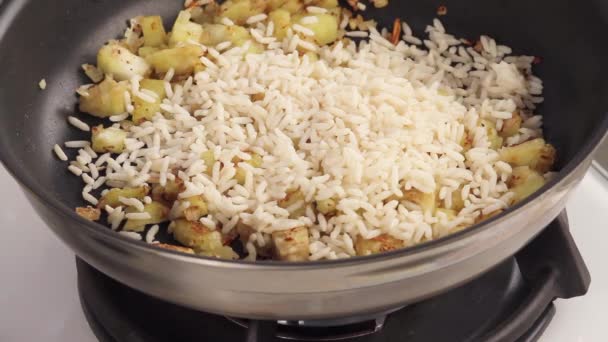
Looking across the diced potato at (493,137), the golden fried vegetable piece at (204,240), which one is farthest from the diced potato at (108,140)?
the diced potato at (493,137)

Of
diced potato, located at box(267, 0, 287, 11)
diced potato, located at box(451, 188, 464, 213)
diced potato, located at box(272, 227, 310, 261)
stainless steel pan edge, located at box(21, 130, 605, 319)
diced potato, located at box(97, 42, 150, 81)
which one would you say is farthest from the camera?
diced potato, located at box(267, 0, 287, 11)

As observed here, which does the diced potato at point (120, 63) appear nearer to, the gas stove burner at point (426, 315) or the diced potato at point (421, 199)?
the gas stove burner at point (426, 315)

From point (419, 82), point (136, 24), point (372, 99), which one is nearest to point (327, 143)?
point (372, 99)

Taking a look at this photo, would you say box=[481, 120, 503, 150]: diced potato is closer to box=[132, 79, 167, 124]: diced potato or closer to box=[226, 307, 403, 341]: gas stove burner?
box=[226, 307, 403, 341]: gas stove burner

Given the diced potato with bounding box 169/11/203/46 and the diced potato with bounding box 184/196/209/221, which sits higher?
the diced potato with bounding box 169/11/203/46

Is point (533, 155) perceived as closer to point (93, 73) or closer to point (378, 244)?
point (378, 244)

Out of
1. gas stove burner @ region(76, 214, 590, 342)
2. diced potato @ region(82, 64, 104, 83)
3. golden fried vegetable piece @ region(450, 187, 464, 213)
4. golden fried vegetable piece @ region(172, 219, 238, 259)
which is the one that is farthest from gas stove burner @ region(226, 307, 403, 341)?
diced potato @ region(82, 64, 104, 83)

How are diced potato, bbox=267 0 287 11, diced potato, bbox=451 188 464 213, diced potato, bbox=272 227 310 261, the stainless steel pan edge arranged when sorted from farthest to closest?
diced potato, bbox=267 0 287 11, diced potato, bbox=451 188 464 213, diced potato, bbox=272 227 310 261, the stainless steel pan edge

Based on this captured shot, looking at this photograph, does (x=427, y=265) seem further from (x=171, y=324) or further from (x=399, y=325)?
(x=171, y=324)
